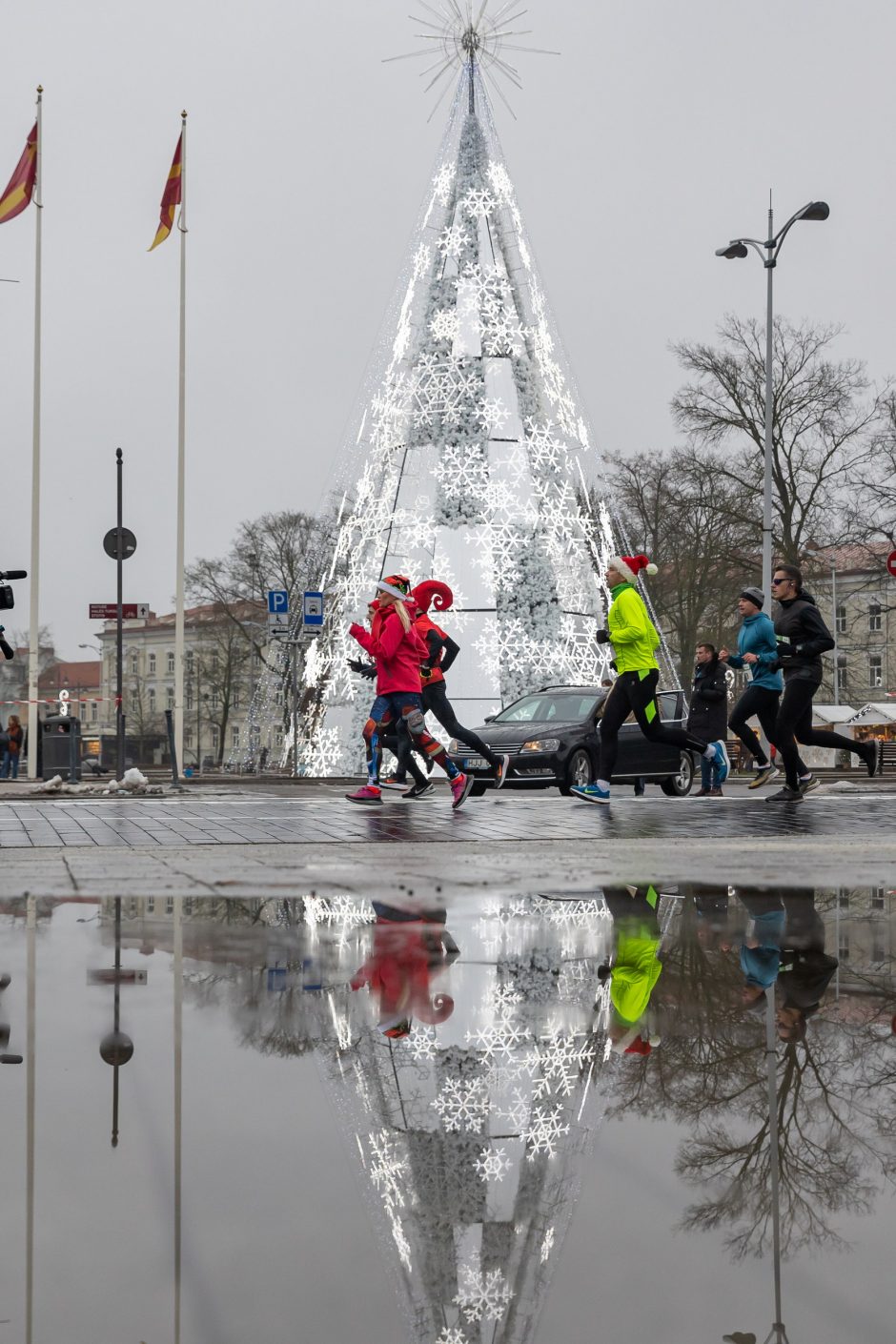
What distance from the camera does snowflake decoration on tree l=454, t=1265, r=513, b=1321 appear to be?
207 centimetres

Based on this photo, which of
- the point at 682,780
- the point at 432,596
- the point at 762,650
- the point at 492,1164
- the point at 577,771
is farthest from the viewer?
the point at 682,780

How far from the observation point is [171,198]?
33250 mm

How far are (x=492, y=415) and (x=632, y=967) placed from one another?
2350 cm

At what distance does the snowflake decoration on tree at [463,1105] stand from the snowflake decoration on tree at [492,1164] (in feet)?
0.40

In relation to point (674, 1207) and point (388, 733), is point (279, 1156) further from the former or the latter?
point (388, 733)

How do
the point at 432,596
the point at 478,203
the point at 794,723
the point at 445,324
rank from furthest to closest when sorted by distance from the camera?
1. the point at 478,203
2. the point at 445,324
3. the point at 432,596
4. the point at 794,723

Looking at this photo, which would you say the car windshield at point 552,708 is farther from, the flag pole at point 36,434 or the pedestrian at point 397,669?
the flag pole at point 36,434

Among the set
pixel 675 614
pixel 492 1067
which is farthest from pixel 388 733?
pixel 675 614

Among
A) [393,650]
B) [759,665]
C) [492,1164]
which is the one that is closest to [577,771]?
[759,665]

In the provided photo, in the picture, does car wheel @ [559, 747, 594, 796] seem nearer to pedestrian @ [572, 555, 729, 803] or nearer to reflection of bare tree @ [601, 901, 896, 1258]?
pedestrian @ [572, 555, 729, 803]

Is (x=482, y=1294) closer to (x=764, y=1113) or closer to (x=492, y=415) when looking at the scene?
(x=764, y=1113)

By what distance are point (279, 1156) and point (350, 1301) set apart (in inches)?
23.9

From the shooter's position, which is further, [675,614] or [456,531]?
[675,614]

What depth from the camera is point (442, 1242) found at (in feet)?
7.54
